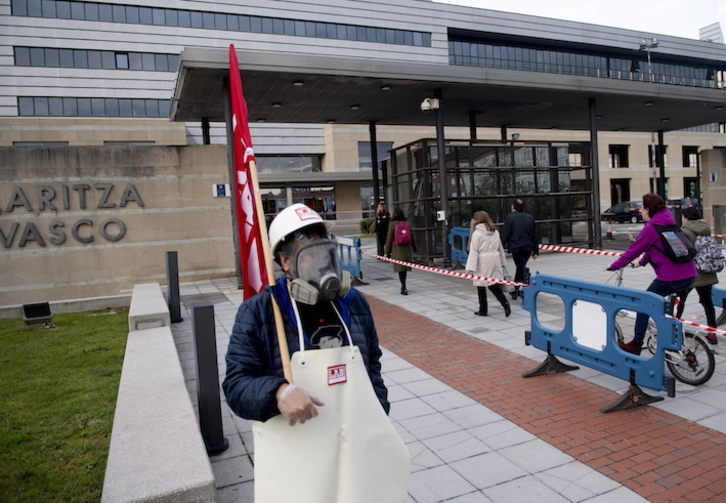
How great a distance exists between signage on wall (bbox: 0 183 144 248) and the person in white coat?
8.98 meters

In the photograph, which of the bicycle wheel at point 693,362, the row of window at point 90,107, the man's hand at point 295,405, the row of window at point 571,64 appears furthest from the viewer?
the row of window at point 571,64

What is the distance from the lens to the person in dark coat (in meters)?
2.10

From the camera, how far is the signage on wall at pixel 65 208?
1281 centimetres

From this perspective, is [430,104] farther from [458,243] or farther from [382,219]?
[458,243]

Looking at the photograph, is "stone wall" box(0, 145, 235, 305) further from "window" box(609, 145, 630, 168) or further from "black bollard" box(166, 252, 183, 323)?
"window" box(609, 145, 630, 168)

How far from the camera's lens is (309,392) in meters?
2.06

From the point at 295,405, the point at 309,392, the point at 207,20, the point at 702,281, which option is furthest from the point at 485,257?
the point at 207,20

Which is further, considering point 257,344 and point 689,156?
point 689,156

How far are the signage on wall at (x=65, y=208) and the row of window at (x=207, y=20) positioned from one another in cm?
3203

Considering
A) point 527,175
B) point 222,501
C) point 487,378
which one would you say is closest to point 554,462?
point 487,378

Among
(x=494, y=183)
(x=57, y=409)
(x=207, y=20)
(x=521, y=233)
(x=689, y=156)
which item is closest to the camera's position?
(x=57, y=409)

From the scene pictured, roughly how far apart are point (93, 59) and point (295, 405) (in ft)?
146

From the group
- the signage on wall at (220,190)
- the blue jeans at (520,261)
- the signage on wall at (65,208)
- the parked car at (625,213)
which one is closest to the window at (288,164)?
the parked car at (625,213)

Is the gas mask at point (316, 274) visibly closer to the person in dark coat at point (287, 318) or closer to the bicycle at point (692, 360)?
the person in dark coat at point (287, 318)
